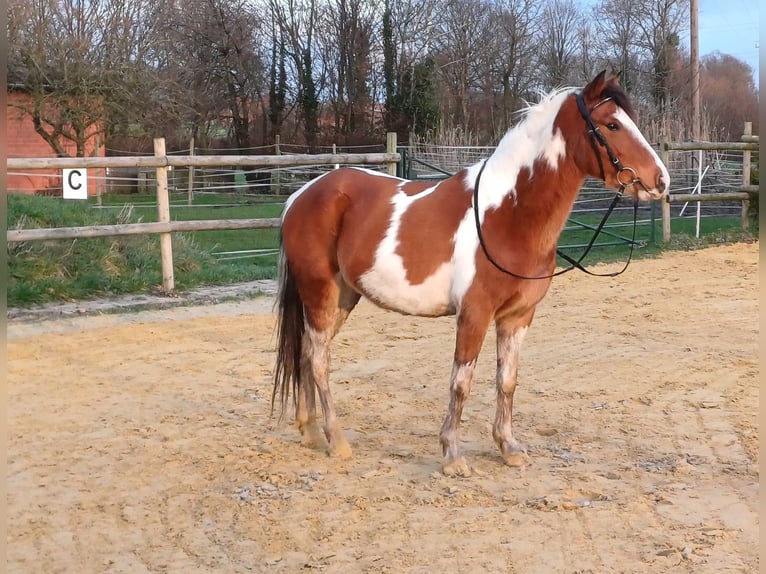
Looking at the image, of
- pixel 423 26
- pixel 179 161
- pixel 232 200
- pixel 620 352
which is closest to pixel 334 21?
pixel 423 26

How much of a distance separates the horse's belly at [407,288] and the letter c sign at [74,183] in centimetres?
477

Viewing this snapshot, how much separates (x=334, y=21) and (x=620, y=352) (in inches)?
1004

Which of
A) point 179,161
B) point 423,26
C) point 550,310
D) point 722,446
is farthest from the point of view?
point 423,26

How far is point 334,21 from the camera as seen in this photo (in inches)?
1128

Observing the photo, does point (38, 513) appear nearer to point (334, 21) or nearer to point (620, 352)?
point (620, 352)

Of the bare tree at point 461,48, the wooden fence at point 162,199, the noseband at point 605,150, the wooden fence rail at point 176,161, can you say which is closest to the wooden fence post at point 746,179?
the wooden fence rail at point 176,161

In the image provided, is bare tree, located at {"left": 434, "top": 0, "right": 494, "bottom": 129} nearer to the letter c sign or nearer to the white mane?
the letter c sign

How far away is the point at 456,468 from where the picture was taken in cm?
362

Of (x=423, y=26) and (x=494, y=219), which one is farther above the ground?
(x=423, y=26)

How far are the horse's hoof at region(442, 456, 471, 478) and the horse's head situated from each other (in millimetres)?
1492

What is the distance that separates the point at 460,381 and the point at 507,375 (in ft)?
1.03

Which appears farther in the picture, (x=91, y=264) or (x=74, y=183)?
(x=91, y=264)

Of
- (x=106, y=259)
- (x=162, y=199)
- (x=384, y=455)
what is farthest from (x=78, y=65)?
(x=384, y=455)

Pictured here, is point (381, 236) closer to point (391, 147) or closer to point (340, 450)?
point (340, 450)
